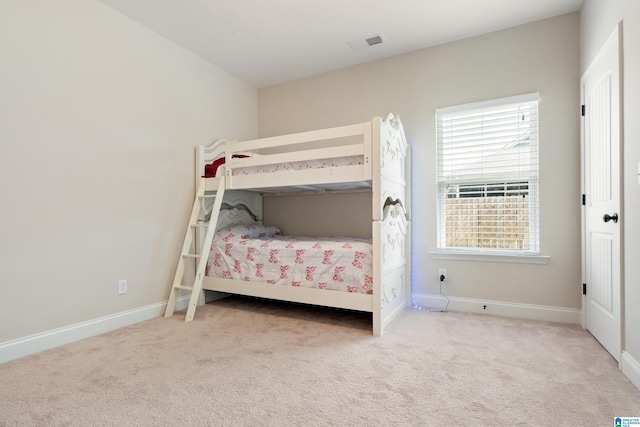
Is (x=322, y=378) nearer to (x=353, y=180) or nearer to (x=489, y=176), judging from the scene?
(x=353, y=180)

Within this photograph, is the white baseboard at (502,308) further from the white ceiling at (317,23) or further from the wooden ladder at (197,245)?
the white ceiling at (317,23)

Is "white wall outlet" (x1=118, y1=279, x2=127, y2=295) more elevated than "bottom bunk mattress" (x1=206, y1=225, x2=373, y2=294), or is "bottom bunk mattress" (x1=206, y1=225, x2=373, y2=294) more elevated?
"bottom bunk mattress" (x1=206, y1=225, x2=373, y2=294)

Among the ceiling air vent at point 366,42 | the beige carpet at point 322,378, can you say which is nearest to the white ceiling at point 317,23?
the ceiling air vent at point 366,42

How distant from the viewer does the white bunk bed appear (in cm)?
245

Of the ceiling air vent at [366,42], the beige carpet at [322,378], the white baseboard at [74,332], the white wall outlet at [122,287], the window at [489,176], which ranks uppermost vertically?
the ceiling air vent at [366,42]

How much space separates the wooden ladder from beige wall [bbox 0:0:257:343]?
0.12 meters

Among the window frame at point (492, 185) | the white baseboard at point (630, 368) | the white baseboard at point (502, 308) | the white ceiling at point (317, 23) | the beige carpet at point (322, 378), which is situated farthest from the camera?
the window frame at point (492, 185)

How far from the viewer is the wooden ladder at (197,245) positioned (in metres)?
2.91

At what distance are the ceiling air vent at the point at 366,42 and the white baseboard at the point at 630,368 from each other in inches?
117

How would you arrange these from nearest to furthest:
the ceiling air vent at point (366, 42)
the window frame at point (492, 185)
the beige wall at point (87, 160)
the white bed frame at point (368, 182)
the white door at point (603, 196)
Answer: the white door at point (603, 196), the beige wall at point (87, 160), the white bed frame at point (368, 182), the window frame at point (492, 185), the ceiling air vent at point (366, 42)

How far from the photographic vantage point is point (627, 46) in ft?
5.98

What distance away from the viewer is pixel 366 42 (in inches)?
123

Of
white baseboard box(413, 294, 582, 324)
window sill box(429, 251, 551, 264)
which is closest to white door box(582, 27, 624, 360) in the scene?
white baseboard box(413, 294, 582, 324)

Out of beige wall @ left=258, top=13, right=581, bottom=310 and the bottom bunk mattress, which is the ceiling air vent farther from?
the bottom bunk mattress
